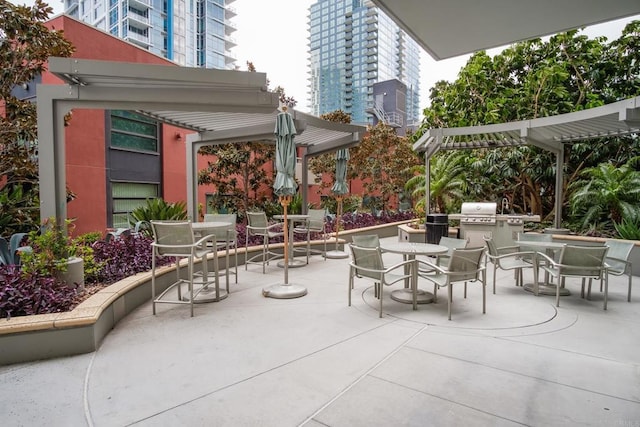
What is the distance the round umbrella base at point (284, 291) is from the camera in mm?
5270

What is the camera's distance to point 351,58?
100625mm

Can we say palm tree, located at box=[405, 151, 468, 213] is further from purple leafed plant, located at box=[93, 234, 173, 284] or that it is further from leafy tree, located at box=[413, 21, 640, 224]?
purple leafed plant, located at box=[93, 234, 173, 284]

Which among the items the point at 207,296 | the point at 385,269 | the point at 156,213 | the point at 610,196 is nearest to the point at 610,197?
the point at 610,196

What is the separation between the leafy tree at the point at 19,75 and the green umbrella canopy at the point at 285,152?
458 centimetres

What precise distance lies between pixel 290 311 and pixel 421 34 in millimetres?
3673

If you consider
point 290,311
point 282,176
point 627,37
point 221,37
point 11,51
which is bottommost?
point 290,311

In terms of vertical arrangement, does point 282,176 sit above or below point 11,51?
below

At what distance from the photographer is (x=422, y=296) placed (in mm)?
5152

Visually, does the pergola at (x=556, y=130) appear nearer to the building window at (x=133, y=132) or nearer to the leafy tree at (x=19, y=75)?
the leafy tree at (x=19, y=75)

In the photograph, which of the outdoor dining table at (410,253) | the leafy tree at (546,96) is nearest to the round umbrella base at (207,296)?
the outdoor dining table at (410,253)

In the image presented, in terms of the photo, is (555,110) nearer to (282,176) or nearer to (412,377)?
(282,176)

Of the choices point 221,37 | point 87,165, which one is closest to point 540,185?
point 87,165

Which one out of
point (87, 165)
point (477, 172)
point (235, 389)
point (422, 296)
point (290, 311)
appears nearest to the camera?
point (235, 389)

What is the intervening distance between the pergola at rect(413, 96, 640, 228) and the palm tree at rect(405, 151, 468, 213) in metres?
2.18
